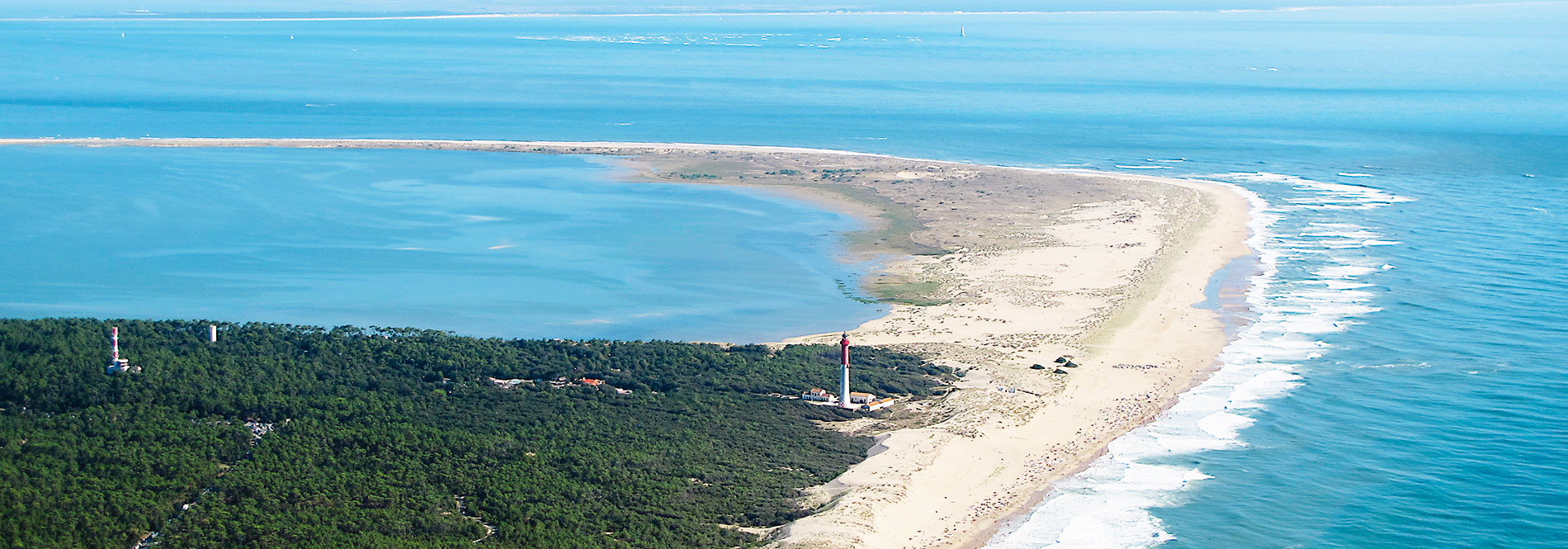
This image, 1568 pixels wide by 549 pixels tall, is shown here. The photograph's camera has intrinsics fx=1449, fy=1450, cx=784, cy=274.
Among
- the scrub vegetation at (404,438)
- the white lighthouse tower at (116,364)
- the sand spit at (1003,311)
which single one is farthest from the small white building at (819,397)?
the white lighthouse tower at (116,364)

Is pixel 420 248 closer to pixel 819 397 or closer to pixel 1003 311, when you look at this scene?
pixel 1003 311

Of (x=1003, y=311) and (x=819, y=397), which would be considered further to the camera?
(x=1003, y=311)

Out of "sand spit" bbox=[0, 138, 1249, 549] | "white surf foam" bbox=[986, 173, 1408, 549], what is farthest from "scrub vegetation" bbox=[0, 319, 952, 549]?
"white surf foam" bbox=[986, 173, 1408, 549]

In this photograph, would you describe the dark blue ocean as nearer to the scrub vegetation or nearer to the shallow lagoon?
the shallow lagoon

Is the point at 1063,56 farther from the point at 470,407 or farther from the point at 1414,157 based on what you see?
the point at 470,407

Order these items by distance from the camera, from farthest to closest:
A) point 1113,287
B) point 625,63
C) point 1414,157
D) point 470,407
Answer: point 625,63 < point 1414,157 < point 1113,287 < point 470,407

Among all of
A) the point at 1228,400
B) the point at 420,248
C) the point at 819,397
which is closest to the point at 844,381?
the point at 819,397

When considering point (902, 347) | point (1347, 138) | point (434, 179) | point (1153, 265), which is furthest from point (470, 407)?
point (1347, 138)
